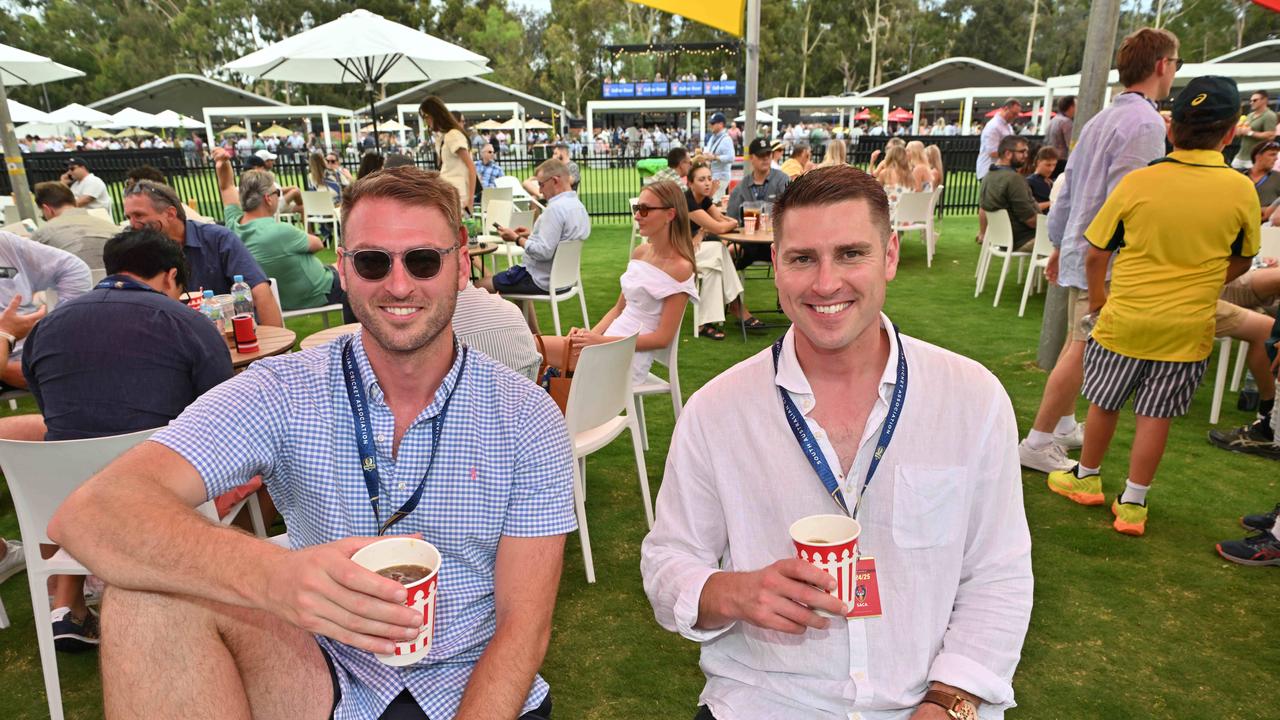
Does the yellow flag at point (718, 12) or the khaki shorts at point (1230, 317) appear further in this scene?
the yellow flag at point (718, 12)

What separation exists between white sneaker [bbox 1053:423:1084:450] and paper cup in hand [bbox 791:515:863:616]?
12.7 feet

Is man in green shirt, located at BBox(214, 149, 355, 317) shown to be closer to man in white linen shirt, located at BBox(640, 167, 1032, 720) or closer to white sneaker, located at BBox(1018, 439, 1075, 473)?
man in white linen shirt, located at BBox(640, 167, 1032, 720)

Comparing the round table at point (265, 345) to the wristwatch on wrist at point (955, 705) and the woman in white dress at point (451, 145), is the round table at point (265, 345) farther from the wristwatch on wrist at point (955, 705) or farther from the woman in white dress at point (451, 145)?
the woman in white dress at point (451, 145)

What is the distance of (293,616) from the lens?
130 centimetres

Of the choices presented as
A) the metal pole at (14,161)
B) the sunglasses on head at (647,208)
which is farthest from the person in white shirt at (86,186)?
the sunglasses on head at (647,208)

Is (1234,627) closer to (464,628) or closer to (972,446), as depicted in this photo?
(972,446)

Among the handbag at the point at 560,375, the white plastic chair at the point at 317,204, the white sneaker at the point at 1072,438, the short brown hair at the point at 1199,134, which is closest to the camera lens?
the short brown hair at the point at 1199,134

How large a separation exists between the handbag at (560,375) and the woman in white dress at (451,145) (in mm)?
4718

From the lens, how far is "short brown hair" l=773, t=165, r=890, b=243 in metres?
1.61

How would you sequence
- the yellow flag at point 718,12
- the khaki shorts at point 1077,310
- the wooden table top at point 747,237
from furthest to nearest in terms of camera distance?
the wooden table top at point 747,237 < the yellow flag at point 718,12 < the khaki shorts at point 1077,310

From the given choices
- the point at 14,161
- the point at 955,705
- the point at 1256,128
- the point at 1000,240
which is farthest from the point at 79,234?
the point at 1256,128

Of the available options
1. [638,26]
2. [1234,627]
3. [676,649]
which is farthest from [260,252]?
[638,26]

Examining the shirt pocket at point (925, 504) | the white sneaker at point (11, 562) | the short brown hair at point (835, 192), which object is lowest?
the white sneaker at point (11, 562)

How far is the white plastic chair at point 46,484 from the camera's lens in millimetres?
2396
